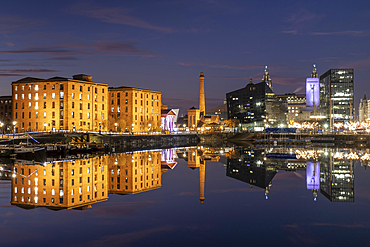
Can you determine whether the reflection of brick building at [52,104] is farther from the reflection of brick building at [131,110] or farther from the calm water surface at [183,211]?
the calm water surface at [183,211]

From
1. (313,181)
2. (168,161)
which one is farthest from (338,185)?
(168,161)

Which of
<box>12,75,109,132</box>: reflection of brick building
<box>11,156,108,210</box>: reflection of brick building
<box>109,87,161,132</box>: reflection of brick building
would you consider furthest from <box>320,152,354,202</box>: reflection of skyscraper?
<box>109,87,161,132</box>: reflection of brick building

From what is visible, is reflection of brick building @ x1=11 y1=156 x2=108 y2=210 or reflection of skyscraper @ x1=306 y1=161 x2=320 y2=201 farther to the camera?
reflection of skyscraper @ x1=306 y1=161 x2=320 y2=201

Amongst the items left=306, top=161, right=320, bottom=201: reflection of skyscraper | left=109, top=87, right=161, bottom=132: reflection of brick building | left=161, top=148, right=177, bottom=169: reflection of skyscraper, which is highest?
left=109, top=87, right=161, bottom=132: reflection of brick building

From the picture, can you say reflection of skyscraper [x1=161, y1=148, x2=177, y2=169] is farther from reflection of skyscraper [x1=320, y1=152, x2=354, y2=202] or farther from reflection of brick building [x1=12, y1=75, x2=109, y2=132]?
reflection of brick building [x1=12, y1=75, x2=109, y2=132]

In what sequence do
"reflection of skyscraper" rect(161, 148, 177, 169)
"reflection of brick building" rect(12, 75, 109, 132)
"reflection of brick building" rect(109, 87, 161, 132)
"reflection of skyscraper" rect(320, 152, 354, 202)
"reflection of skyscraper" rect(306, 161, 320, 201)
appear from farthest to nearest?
"reflection of brick building" rect(109, 87, 161, 132), "reflection of brick building" rect(12, 75, 109, 132), "reflection of skyscraper" rect(161, 148, 177, 169), "reflection of skyscraper" rect(306, 161, 320, 201), "reflection of skyscraper" rect(320, 152, 354, 202)

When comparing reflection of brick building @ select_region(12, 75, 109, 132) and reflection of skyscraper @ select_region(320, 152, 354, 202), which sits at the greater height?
reflection of brick building @ select_region(12, 75, 109, 132)

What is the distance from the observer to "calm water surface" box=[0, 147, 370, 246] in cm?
1345

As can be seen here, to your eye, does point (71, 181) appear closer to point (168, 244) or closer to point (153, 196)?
point (153, 196)

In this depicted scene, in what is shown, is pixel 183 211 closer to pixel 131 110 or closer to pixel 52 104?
pixel 52 104

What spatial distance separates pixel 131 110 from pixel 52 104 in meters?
30.2

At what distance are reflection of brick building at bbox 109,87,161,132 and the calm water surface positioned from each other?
3560 inches

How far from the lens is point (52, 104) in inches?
3917

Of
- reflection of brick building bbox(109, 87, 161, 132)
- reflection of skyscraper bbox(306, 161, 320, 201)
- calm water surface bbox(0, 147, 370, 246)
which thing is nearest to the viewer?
calm water surface bbox(0, 147, 370, 246)
